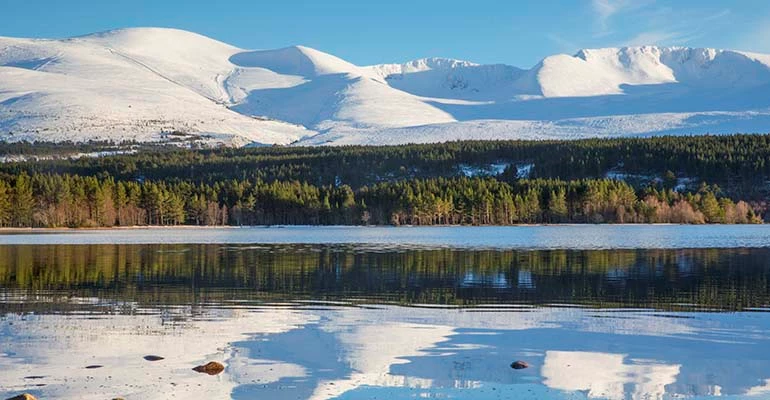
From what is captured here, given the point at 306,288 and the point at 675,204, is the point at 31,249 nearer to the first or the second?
the point at 306,288

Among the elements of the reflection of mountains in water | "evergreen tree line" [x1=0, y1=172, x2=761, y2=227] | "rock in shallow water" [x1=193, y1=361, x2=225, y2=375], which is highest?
"evergreen tree line" [x1=0, y1=172, x2=761, y2=227]

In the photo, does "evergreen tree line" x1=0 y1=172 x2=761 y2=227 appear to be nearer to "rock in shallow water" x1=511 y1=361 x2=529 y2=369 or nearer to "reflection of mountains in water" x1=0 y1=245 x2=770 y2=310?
"reflection of mountains in water" x1=0 y1=245 x2=770 y2=310

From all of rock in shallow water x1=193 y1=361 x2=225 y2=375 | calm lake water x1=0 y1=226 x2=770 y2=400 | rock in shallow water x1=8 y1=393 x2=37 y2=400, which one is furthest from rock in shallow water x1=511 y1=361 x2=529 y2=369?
rock in shallow water x1=8 y1=393 x2=37 y2=400

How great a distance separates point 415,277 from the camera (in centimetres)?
4206

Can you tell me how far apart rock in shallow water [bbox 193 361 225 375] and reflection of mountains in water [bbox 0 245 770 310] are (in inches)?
485

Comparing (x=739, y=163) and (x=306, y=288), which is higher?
(x=739, y=163)

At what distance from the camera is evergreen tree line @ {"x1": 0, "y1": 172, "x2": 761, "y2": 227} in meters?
148

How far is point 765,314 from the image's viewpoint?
28547 millimetres

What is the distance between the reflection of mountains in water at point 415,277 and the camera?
3372 cm

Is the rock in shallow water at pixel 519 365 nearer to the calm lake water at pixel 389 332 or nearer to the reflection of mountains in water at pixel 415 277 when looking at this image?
the calm lake water at pixel 389 332

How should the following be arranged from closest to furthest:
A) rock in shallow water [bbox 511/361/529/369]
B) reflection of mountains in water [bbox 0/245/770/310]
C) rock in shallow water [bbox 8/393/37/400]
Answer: rock in shallow water [bbox 8/393/37/400]
rock in shallow water [bbox 511/361/529/369]
reflection of mountains in water [bbox 0/245/770/310]

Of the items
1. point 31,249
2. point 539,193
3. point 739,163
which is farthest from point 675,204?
point 31,249

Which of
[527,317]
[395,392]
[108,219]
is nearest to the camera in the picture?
[395,392]

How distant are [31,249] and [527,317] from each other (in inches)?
1932
